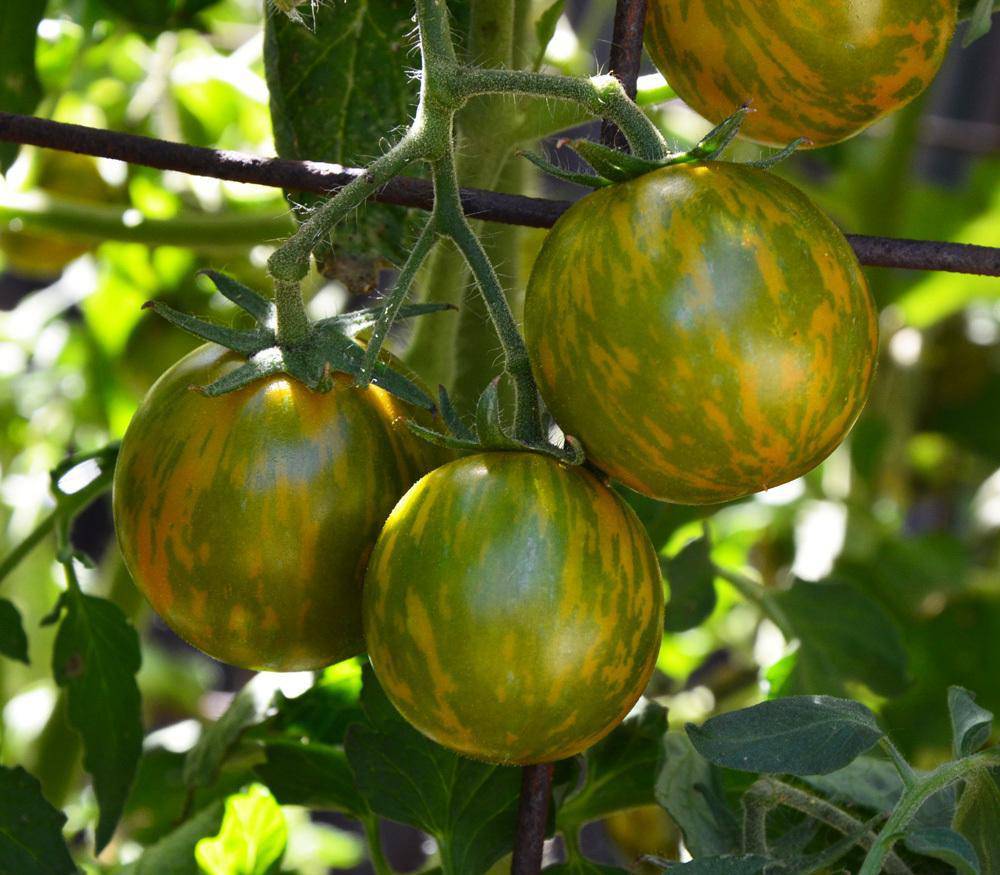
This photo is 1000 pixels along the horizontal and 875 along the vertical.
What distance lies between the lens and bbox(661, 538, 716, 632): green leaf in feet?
2.35

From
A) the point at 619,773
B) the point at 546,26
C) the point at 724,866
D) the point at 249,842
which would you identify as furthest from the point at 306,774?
the point at 546,26

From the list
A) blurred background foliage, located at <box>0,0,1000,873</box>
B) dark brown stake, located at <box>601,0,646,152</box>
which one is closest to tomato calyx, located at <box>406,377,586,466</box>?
dark brown stake, located at <box>601,0,646,152</box>

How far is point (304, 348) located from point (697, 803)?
24 cm

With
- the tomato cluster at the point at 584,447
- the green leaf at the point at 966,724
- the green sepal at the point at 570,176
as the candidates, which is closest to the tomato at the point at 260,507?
the tomato cluster at the point at 584,447

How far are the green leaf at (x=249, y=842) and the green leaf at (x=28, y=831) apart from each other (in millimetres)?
63

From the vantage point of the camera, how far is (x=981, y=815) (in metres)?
0.46

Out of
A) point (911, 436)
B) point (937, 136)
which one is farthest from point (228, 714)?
point (937, 136)

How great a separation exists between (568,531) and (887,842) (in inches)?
5.6

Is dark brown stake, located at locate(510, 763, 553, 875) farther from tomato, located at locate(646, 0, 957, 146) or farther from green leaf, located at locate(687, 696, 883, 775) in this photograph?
tomato, located at locate(646, 0, 957, 146)

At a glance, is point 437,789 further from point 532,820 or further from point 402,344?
point 402,344

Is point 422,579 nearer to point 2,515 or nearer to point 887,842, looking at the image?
point 887,842

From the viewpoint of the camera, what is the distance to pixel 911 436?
4.63 ft

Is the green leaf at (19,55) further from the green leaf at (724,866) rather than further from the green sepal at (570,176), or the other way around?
the green leaf at (724,866)

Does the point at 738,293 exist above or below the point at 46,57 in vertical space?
above
